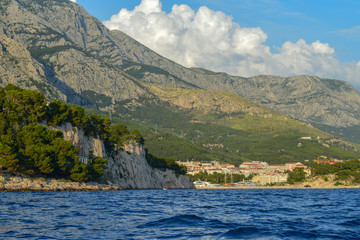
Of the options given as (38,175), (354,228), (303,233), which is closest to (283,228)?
(303,233)

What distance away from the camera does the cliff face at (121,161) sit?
133 metres

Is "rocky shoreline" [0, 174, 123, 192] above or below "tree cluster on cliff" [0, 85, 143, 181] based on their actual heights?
below

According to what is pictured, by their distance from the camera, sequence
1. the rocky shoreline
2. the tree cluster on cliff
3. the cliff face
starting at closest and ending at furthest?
the rocky shoreline
the tree cluster on cliff
the cliff face

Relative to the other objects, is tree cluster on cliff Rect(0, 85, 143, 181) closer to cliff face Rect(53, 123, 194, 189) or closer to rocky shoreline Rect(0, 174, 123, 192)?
rocky shoreline Rect(0, 174, 123, 192)

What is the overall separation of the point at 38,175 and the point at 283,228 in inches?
3362

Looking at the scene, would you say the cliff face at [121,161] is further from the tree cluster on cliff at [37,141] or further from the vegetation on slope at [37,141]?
the tree cluster on cliff at [37,141]

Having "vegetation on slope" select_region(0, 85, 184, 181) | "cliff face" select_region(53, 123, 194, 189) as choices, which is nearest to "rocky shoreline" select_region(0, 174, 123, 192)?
"vegetation on slope" select_region(0, 85, 184, 181)

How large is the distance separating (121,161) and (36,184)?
6642 centimetres

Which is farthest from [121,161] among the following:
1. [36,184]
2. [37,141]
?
[36,184]

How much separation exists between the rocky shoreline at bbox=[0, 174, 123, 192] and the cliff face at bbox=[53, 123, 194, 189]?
58.5ft

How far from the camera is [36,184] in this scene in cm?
10075

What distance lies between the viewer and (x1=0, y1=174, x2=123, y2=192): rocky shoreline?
9431 cm

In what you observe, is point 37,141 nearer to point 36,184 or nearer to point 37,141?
point 37,141

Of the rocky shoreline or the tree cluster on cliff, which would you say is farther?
the tree cluster on cliff
